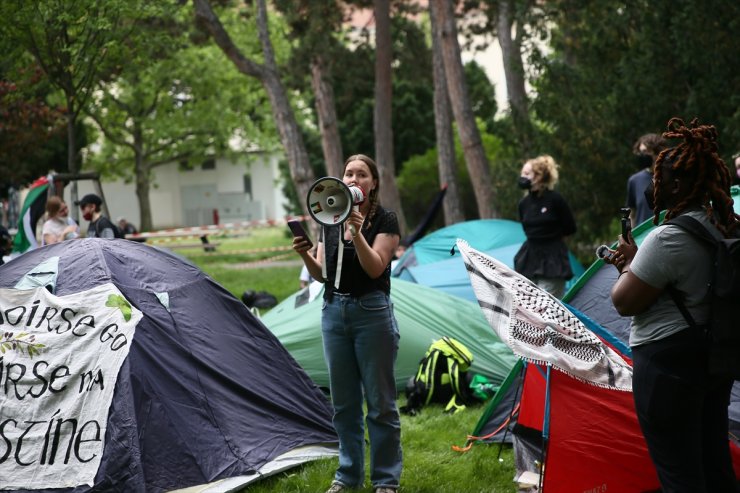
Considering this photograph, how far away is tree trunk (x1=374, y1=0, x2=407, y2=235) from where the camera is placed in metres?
16.7

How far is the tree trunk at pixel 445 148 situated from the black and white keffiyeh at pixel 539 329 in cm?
1274

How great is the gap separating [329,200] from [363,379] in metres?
0.95

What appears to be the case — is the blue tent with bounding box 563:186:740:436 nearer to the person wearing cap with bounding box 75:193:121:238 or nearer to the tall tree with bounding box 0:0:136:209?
the person wearing cap with bounding box 75:193:121:238

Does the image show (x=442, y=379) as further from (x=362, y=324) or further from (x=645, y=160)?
(x=362, y=324)

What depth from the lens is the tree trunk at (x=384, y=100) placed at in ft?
54.9

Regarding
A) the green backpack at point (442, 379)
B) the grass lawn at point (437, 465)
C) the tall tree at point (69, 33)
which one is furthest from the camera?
the tall tree at point (69, 33)

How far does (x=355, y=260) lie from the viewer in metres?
4.38

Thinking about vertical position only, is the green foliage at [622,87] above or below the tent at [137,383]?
above

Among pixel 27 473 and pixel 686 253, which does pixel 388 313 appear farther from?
pixel 27 473

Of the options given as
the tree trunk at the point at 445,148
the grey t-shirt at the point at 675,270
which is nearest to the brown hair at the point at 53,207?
the grey t-shirt at the point at 675,270

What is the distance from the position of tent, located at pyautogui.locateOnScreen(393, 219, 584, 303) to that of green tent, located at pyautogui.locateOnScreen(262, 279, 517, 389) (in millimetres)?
1603

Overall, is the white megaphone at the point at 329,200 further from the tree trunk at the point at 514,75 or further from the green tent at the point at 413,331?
the tree trunk at the point at 514,75

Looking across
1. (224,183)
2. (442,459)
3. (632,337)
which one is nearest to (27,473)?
(442,459)

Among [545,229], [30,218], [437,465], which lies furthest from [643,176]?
[30,218]
